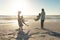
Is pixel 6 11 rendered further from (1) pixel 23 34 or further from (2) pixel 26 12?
(1) pixel 23 34

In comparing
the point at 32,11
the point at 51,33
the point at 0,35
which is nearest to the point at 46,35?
the point at 51,33

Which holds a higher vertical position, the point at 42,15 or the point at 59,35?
the point at 42,15

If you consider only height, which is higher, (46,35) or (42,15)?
(42,15)

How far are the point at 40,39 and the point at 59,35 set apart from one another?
1659mm

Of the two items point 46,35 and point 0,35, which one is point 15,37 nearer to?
point 0,35

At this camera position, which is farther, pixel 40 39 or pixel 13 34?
pixel 13 34

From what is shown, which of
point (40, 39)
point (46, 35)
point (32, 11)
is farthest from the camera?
point (32, 11)

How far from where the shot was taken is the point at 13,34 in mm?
12391

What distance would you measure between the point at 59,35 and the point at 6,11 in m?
Answer: 18.6

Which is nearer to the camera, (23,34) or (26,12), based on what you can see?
(23,34)

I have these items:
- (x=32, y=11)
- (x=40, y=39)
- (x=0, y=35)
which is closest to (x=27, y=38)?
(x=40, y=39)

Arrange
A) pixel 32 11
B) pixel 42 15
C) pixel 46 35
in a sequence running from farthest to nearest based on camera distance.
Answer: pixel 32 11
pixel 42 15
pixel 46 35

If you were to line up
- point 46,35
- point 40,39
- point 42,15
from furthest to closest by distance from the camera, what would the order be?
1. point 42,15
2. point 46,35
3. point 40,39

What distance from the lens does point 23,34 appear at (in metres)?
12.2
